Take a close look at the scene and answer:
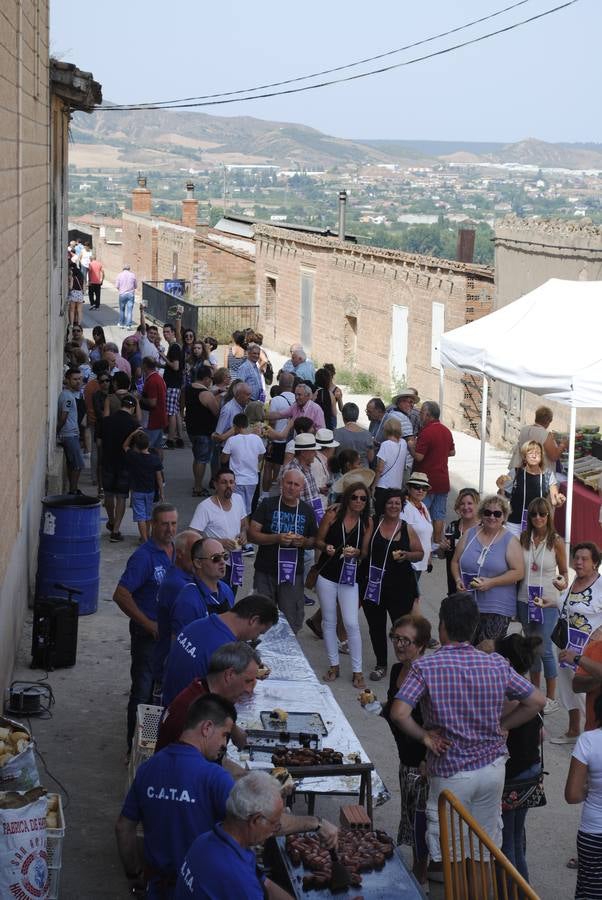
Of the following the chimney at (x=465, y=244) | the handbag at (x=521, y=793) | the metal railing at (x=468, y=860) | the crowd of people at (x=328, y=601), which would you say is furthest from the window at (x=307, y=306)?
the metal railing at (x=468, y=860)

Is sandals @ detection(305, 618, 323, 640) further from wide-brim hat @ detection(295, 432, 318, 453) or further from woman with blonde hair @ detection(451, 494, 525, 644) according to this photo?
woman with blonde hair @ detection(451, 494, 525, 644)

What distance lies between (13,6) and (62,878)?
6.44m

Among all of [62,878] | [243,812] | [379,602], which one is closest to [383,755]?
[379,602]

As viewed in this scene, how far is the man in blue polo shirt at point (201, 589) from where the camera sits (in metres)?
7.44

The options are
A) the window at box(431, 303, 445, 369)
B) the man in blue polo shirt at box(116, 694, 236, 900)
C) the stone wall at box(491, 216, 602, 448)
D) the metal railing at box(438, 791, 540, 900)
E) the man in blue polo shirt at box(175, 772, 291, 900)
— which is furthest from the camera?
the window at box(431, 303, 445, 369)

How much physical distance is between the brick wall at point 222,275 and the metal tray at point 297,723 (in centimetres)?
3403

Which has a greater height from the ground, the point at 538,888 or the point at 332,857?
the point at 332,857

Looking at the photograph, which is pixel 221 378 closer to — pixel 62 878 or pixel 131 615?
pixel 131 615

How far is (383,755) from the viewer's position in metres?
9.04

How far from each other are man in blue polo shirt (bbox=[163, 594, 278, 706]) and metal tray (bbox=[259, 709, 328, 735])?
0.86 meters

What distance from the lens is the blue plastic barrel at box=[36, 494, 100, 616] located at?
11.6 m

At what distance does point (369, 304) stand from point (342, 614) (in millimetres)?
20853

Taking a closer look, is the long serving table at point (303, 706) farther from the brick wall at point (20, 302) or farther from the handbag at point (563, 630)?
the brick wall at point (20, 302)

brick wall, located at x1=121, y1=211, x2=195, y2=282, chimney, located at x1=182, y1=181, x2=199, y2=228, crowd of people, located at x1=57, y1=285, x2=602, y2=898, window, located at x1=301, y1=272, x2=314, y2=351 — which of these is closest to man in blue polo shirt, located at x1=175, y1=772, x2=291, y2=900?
crowd of people, located at x1=57, y1=285, x2=602, y2=898
